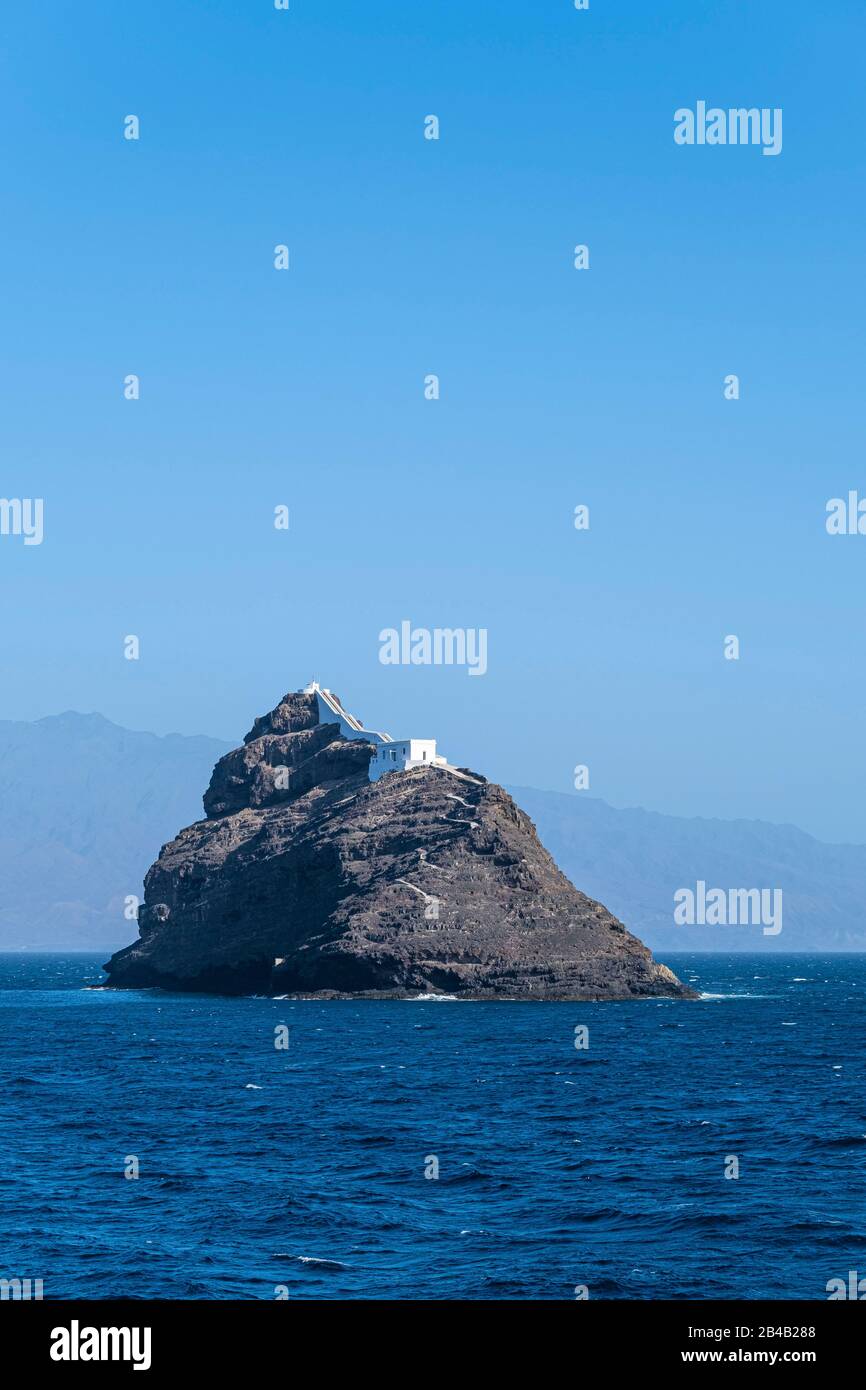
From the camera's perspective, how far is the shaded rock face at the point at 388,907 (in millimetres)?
158500

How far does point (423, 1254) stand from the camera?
43250 millimetres

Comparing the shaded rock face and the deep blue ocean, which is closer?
the deep blue ocean

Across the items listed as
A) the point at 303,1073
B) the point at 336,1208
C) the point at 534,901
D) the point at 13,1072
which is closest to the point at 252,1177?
the point at 336,1208

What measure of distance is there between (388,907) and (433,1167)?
103 metres

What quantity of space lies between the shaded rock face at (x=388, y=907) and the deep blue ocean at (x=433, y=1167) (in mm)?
42127

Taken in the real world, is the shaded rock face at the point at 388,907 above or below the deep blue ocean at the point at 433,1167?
above

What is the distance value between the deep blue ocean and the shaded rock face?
42127 millimetres

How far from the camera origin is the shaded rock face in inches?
6240

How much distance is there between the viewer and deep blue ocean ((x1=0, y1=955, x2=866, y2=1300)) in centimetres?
4147

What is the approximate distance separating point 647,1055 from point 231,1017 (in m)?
48.9

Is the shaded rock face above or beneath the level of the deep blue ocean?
above
